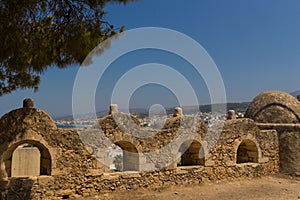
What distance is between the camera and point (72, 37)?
6.10 meters

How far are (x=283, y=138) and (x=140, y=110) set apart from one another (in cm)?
628

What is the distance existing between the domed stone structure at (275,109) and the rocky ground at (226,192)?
115 inches

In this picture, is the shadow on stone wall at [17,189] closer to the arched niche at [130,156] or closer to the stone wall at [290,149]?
the arched niche at [130,156]

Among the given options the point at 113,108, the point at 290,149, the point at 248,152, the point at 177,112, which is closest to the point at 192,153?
the point at 177,112

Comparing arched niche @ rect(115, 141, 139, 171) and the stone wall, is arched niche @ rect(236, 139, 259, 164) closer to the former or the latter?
the stone wall

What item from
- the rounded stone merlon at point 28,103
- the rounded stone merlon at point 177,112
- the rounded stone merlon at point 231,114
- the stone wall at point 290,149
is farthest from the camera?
the rounded stone merlon at point 231,114

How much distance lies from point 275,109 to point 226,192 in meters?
5.46

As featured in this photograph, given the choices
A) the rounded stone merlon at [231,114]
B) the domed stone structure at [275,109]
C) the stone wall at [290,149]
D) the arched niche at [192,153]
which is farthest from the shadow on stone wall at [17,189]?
the domed stone structure at [275,109]

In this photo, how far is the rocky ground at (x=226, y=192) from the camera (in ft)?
27.8

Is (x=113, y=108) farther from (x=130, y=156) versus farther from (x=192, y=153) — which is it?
(x=192, y=153)

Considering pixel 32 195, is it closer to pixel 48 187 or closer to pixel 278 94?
pixel 48 187

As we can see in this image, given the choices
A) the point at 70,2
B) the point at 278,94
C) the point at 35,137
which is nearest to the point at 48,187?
the point at 35,137

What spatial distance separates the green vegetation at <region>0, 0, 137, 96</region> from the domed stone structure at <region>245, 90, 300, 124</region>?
8941mm

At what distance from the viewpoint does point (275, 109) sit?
12711mm
